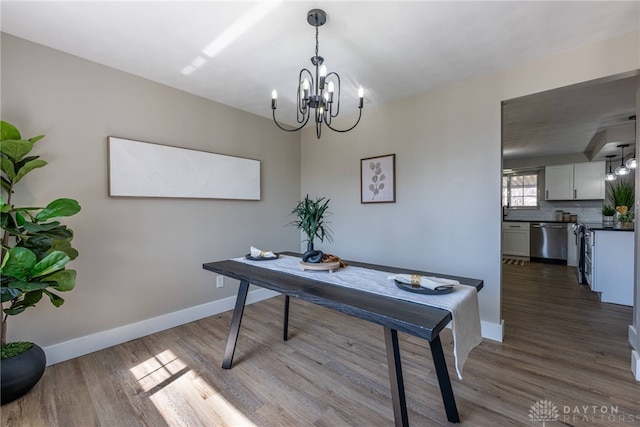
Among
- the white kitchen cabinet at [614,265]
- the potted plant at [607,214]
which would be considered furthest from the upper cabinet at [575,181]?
the white kitchen cabinet at [614,265]

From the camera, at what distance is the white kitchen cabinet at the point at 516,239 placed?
590 centimetres

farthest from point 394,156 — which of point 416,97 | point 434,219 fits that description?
point 434,219

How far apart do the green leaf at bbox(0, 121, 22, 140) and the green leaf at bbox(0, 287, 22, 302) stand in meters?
0.92

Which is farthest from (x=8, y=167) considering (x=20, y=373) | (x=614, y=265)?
(x=614, y=265)

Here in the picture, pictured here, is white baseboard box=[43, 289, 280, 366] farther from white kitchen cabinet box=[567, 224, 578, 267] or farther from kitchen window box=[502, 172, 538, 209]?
kitchen window box=[502, 172, 538, 209]

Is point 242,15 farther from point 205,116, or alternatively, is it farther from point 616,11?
point 616,11

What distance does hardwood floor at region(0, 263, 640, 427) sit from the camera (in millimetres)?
1510

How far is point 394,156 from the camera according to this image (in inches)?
120

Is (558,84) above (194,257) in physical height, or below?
above

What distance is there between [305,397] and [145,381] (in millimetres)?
1101

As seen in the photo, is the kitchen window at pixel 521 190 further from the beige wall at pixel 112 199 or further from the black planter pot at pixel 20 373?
the black planter pot at pixel 20 373

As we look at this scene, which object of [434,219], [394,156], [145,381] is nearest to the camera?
[145,381]

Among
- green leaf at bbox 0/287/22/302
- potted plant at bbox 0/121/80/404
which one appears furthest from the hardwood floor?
green leaf at bbox 0/287/22/302

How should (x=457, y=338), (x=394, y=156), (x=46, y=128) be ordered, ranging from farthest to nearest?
1. (x=394, y=156)
2. (x=46, y=128)
3. (x=457, y=338)
